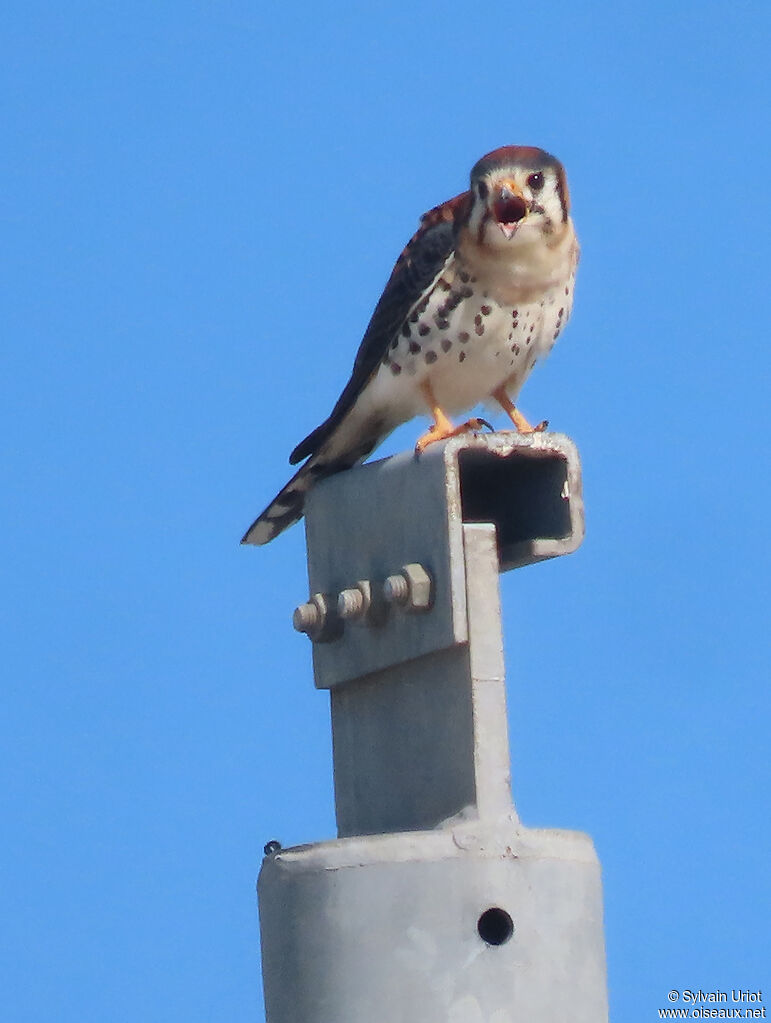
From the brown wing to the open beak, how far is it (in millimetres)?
141

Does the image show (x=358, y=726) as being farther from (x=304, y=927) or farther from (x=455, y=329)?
(x=455, y=329)

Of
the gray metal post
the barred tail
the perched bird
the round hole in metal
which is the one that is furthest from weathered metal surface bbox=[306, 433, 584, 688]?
the barred tail

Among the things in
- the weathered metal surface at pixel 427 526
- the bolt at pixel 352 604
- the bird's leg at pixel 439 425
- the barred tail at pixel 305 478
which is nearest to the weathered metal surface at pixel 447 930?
the weathered metal surface at pixel 427 526

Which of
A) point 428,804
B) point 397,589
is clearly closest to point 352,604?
point 397,589

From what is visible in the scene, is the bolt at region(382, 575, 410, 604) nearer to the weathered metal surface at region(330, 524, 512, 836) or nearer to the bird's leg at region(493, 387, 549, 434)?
the weathered metal surface at region(330, 524, 512, 836)

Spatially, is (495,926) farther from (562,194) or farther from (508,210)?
(562,194)

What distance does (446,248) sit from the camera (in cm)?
710

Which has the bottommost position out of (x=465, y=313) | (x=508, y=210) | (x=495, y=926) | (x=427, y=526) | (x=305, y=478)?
(x=495, y=926)

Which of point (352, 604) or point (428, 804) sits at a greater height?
point (352, 604)

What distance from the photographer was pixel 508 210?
7027 millimetres

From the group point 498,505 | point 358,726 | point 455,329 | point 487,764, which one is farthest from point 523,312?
point 487,764

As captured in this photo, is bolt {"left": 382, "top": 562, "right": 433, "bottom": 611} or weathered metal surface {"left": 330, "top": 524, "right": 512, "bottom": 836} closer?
weathered metal surface {"left": 330, "top": 524, "right": 512, "bottom": 836}

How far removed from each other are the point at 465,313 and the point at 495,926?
2.66m

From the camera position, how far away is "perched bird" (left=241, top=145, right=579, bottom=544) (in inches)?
276
